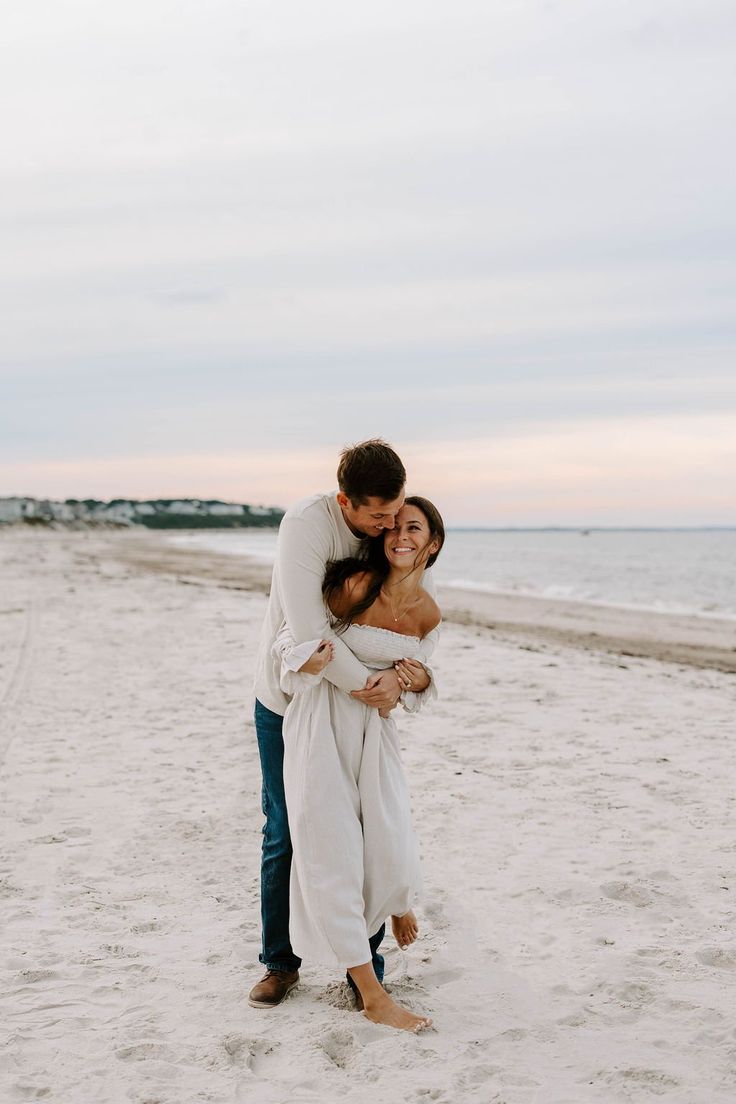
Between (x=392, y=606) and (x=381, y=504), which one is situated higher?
(x=381, y=504)

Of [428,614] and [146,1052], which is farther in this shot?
[428,614]

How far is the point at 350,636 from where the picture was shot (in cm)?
320

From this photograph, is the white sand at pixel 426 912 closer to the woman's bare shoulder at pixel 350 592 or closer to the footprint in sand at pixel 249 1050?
the footprint in sand at pixel 249 1050

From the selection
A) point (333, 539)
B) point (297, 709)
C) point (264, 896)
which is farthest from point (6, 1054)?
point (333, 539)

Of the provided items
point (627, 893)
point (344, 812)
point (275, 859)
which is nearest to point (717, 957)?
point (627, 893)

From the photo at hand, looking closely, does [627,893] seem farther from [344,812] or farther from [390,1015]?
[344,812]

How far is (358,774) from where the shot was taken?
3.28 metres

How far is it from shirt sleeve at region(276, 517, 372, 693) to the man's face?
0.46 feet

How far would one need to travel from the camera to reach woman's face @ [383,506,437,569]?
10.2 ft

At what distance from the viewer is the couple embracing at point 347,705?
3107mm

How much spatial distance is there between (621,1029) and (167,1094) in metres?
1.48

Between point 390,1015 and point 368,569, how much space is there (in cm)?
150

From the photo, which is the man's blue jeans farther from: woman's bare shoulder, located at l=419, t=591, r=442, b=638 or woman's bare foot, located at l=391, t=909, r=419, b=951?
woman's bare shoulder, located at l=419, t=591, r=442, b=638

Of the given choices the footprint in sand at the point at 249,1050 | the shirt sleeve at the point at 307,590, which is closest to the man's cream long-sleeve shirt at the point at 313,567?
the shirt sleeve at the point at 307,590
